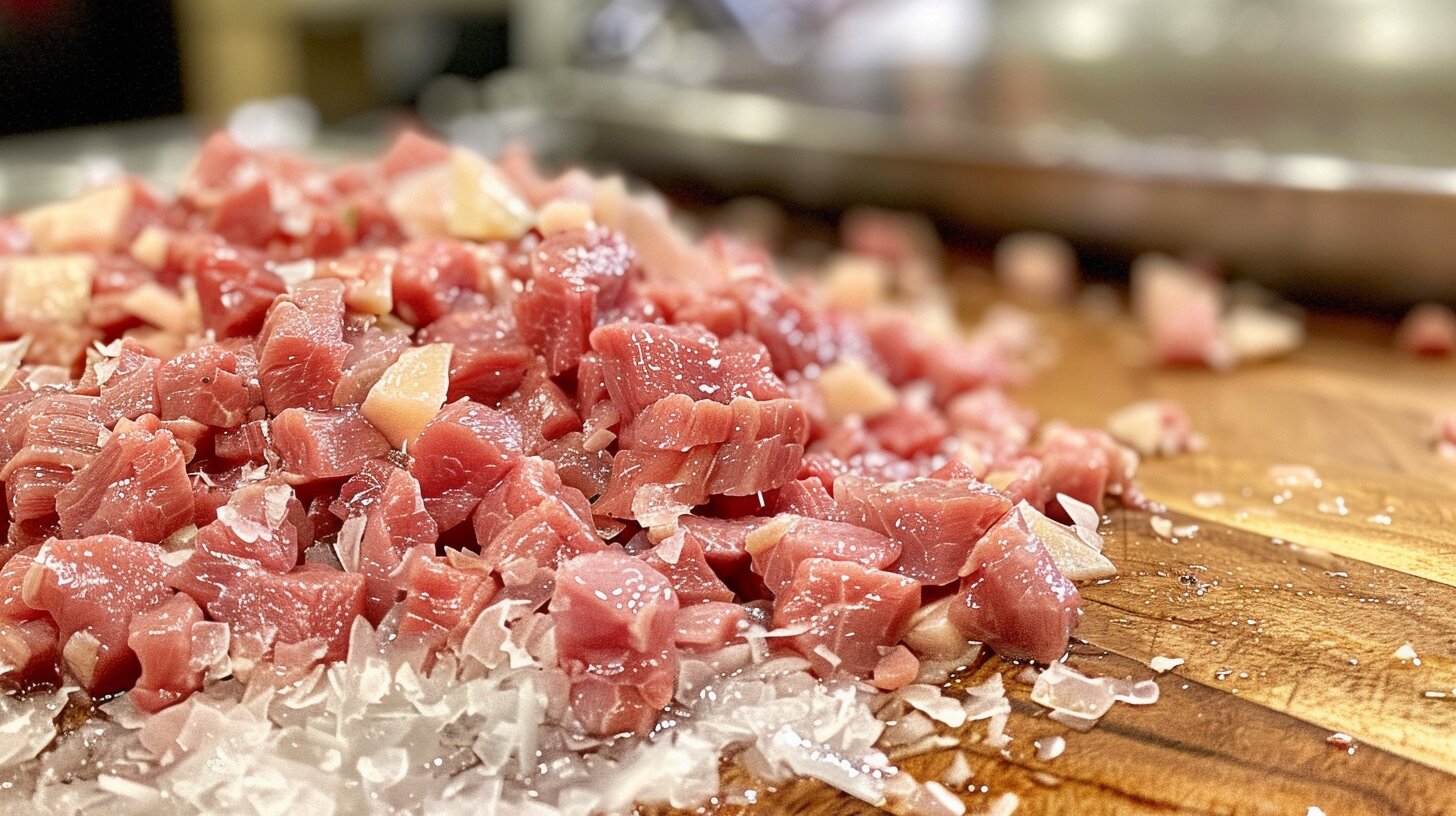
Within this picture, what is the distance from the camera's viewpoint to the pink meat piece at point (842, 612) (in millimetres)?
1497

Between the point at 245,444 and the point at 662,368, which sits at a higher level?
the point at 662,368

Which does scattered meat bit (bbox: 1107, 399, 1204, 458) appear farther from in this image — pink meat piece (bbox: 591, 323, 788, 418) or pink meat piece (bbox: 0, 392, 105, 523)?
pink meat piece (bbox: 0, 392, 105, 523)

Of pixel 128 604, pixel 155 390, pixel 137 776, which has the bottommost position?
pixel 137 776

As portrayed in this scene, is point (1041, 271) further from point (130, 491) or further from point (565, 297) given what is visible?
point (130, 491)

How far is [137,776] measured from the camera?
1.37m

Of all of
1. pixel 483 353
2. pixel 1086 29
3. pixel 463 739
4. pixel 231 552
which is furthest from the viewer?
pixel 1086 29

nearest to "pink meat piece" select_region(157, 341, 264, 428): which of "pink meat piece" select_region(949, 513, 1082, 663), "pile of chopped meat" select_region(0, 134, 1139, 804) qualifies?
"pile of chopped meat" select_region(0, 134, 1139, 804)

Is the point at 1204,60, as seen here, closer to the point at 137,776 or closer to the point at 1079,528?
the point at 1079,528

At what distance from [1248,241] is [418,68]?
4.65 meters

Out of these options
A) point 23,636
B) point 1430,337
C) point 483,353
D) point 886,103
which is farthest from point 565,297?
point 886,103

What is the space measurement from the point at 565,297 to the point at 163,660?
695 mm

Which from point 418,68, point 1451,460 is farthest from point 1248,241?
point 418,68

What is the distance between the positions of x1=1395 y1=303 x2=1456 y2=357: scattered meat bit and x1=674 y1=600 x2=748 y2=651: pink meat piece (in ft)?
Answer: 6.09

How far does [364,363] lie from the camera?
167 centimetres
